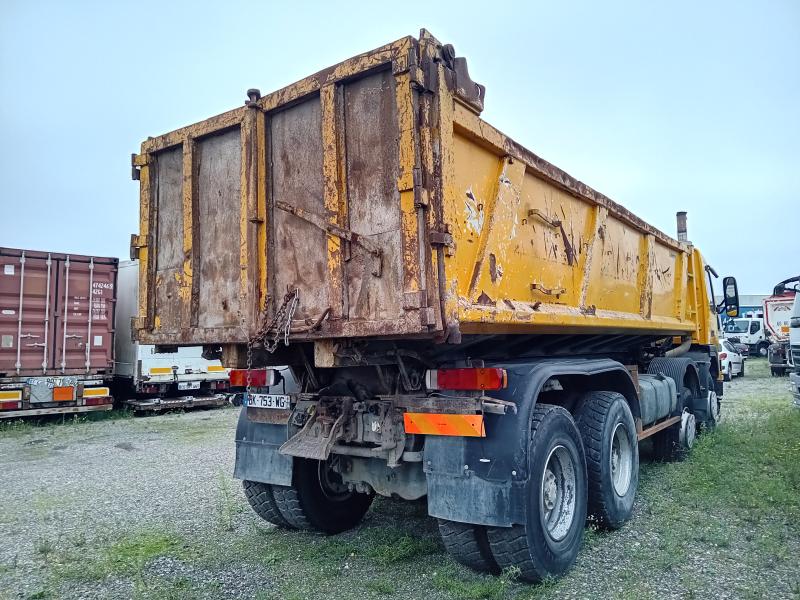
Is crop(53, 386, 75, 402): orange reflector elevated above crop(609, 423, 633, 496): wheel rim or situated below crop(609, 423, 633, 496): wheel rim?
above

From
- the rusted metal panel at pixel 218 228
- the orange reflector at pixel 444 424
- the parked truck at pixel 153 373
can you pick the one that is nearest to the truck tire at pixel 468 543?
the orange reflector at pixel 444 424

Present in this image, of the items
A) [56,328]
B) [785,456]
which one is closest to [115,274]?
[56,328]

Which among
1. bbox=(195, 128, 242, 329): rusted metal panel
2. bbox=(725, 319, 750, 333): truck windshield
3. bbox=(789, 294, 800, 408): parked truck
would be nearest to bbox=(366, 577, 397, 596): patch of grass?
bbox=(195, 128, 242, 329): rusted metal panel

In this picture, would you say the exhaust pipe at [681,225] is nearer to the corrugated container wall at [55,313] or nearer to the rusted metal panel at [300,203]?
the rusted metal panel at [300,203]

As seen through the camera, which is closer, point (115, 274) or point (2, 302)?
point (2, 302)

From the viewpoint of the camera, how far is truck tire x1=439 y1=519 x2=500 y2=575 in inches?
149

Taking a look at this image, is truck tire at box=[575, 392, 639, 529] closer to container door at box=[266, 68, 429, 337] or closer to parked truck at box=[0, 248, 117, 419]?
container door at box=[266, 68, 429, 337]

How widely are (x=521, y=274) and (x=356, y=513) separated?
2.63 metres

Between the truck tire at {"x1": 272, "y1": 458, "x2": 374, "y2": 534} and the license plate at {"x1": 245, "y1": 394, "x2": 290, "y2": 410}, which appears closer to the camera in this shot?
the license plate at {"x1": 245, "y1": 394, "x2": 290, "y2": 410}

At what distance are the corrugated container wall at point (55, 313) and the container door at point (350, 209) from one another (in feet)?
31.0

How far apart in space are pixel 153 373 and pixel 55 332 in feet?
6.84

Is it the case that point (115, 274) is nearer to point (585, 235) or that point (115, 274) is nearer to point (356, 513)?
point (356, 513)

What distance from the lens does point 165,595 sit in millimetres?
3762

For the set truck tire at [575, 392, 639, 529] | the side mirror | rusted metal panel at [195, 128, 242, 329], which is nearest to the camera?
rusted metal panel at [195, 128, 242, 329]
